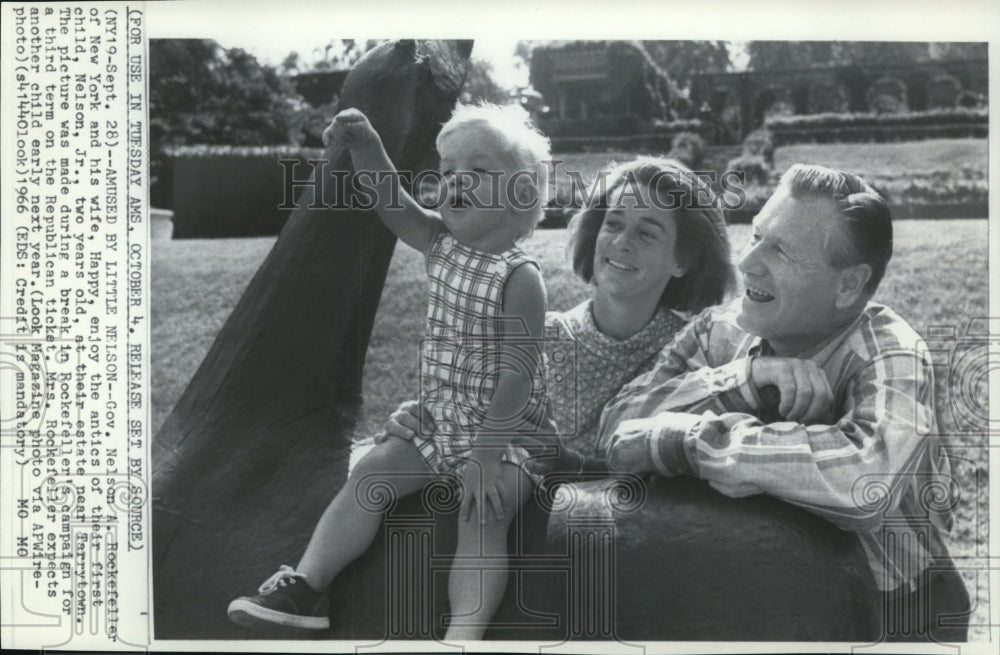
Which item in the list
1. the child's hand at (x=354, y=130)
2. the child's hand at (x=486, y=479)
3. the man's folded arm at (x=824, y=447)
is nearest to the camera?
the man's folded arm at (x=824, y=447)

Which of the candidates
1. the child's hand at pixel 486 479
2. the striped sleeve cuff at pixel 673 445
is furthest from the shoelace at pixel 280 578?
the striped sleeve cuff at pixel 673 445

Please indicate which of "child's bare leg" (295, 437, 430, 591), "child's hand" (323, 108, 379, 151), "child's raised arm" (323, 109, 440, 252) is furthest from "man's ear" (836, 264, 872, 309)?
"child's hand" (323, 108, 379, 151)

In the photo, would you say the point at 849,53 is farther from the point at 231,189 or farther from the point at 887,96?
the point at 231,189

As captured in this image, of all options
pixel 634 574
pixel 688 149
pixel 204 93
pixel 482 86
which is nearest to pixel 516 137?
pixel 482 86

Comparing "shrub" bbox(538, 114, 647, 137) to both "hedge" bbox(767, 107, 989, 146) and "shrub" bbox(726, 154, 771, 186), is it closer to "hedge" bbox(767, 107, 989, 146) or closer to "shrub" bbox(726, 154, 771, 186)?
"shrub" bbox(726, 154, 771, 186)

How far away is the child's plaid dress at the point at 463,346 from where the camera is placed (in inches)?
172

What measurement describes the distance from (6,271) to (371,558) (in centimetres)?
168

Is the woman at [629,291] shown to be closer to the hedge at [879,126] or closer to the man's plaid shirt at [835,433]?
the man's plaid shirt at [835,433]

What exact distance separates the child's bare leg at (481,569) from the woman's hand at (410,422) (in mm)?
315

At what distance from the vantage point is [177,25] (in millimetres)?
4555

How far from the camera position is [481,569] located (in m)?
4.40

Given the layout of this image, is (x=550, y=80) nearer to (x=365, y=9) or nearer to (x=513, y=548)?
(x=365, y=9)

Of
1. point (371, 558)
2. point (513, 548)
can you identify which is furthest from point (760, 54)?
point (371, 558)

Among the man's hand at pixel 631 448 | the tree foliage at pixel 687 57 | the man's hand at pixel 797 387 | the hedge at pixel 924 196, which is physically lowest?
the man's hand at pixel 631 448
